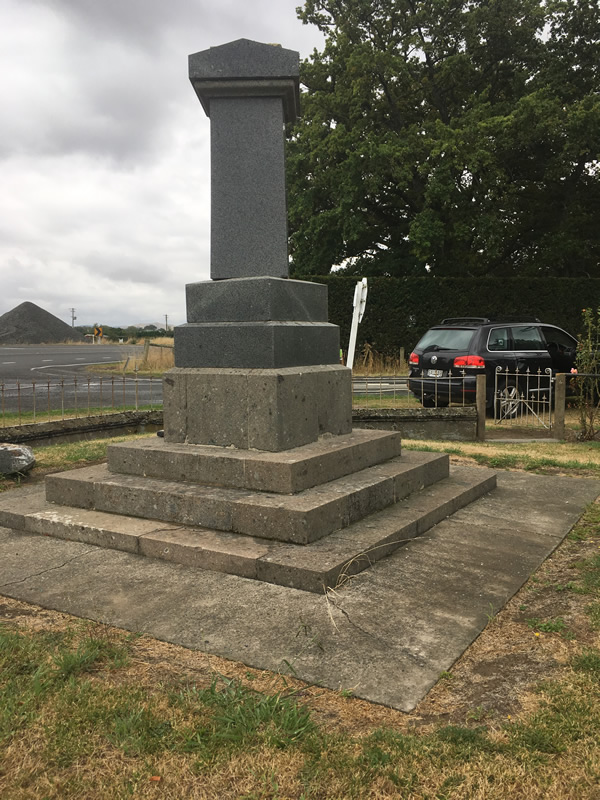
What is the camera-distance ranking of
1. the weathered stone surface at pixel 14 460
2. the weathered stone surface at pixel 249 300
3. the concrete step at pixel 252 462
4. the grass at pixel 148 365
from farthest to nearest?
the grass at pixel 148 365 → the weathered stone surface at pixel 14 460 → the weathered stone surface at pixel 249 300 → the concrete step at pixel 252 462

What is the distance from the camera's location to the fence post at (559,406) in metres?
8.97

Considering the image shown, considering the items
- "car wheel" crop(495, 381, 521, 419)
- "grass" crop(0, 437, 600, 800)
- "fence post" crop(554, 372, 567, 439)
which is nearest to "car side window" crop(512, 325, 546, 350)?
"car wheel" crop(495, 381, 521, 419)

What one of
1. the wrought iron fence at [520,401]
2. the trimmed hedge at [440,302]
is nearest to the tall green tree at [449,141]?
the trimmed hedge at [440,302]

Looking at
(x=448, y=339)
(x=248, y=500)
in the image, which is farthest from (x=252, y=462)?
(x=448, y=339)

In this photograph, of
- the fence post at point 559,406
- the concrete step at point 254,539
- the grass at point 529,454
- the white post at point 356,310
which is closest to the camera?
the concrete step at point 254,539

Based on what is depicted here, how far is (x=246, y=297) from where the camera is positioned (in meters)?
4.99

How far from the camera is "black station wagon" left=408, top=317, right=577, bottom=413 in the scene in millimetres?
10336

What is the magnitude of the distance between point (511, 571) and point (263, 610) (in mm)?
1457

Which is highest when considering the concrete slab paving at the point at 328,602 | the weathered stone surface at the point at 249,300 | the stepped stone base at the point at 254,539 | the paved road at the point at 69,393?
the weathered stone surface at the point at 249,300

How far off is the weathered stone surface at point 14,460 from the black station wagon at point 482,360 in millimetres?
6031

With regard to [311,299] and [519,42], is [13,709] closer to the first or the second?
[311,299]

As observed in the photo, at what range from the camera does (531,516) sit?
4.79 metres

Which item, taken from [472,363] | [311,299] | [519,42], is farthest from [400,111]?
[311,299]

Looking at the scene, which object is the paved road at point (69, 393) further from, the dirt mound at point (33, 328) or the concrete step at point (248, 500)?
the dirt mound at point (33, 328)
